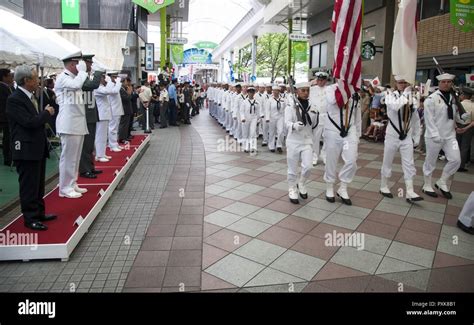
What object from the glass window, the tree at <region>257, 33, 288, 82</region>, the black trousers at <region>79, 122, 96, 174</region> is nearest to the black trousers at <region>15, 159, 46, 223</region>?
the black trousers at <region>79, 122, 96, 174</region>

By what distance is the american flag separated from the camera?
614 centimetres

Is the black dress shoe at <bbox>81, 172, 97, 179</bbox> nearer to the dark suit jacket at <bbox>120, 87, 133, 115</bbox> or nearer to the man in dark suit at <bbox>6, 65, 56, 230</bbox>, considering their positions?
the man in dark suit at <bbox>6, 65, 56, 230</bbox>

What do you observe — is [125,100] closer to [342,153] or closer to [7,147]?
[7,147]

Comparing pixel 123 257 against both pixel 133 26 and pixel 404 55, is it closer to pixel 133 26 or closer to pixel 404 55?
pixel 404 55

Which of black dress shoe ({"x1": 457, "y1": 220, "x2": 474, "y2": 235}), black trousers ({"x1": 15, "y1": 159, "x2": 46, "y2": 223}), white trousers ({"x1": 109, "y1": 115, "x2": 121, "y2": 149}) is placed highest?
white trousers ({"x1": 109, "y1": 115, "x2": 121, "y2": 149})

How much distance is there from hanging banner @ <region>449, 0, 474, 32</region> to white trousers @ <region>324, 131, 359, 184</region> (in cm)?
520

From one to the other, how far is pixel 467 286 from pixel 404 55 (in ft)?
13.7

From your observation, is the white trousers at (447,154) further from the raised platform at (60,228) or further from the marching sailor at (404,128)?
the raised platform at (60,228)

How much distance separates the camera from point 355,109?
6320 mm

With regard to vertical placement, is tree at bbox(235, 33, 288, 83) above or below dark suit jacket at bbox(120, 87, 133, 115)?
above

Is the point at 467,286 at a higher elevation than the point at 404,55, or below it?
below

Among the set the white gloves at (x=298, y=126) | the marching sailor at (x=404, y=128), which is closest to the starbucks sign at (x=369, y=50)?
the marching sailor at (x=404, y=128)
